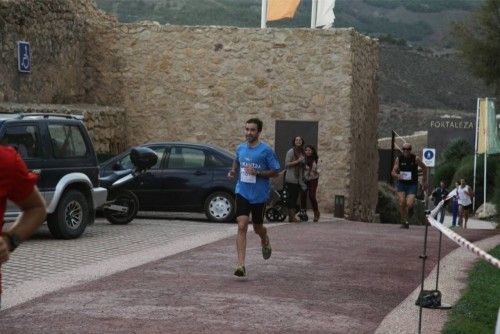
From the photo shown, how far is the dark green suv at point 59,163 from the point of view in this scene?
15.6 metres

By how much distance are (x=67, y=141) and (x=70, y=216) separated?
3.60 ft

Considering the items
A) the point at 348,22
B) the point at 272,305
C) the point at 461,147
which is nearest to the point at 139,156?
the point at 272,305

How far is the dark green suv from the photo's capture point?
15586 mm

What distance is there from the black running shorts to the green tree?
3692 centimetres

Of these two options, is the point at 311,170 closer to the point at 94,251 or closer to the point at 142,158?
the point at 142,158

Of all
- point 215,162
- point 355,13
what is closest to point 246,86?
point 215,162

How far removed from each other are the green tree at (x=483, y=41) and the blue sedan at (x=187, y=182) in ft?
94.8

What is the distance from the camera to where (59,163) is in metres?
16.0

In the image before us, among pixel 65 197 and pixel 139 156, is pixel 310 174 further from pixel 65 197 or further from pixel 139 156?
pixel 65 197

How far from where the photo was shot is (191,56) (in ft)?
87.8

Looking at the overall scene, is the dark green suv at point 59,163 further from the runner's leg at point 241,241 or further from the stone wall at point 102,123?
the stone wall at point 102,123

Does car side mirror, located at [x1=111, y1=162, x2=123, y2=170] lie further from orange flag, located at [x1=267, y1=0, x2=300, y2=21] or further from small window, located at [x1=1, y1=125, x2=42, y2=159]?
orange flag, located at [x1=267, y1=0, x2=300, y2=21]

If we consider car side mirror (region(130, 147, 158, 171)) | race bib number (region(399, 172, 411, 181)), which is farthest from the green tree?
car side mirror (region(130, 147, 158, 171))

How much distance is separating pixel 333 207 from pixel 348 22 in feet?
306
